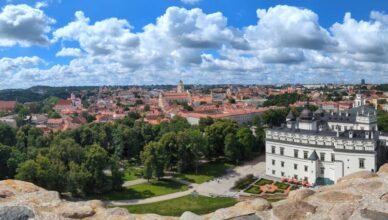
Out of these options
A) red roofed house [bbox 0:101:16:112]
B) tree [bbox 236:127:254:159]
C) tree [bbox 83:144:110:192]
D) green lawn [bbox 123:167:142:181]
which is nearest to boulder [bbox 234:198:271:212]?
tree [bbox 83:144:110:192]

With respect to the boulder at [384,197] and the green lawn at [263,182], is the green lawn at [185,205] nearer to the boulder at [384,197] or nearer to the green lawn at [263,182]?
the green lawn at [263,182]

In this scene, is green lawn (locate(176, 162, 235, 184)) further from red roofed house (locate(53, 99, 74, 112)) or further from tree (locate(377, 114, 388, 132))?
red roofed house (locate(53, 99, 74, 112))

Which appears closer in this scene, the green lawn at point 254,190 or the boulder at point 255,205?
the boulder at point 255,205

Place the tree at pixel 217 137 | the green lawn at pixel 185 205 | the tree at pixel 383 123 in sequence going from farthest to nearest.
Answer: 1. the tree at pixel 383 123
2. the tree at pixel 217 137
3. the green lawn at pixel 185 205

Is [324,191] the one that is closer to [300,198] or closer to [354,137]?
[300,198]

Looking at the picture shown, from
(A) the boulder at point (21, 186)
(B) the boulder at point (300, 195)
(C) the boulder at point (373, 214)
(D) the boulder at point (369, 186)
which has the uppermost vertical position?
(A) the boulder at point (21, 186)

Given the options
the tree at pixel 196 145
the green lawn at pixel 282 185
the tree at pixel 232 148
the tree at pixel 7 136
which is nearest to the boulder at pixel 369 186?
the green lawn at pixel 282 185
